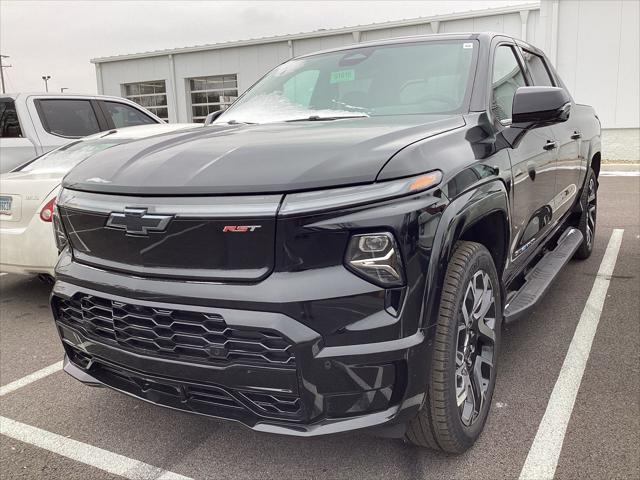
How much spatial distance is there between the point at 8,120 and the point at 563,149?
599cm

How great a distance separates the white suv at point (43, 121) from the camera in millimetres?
6262

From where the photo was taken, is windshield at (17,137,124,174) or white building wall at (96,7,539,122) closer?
windshield at (17,137,124,174)

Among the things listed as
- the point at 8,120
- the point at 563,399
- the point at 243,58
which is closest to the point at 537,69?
the point at 563,399

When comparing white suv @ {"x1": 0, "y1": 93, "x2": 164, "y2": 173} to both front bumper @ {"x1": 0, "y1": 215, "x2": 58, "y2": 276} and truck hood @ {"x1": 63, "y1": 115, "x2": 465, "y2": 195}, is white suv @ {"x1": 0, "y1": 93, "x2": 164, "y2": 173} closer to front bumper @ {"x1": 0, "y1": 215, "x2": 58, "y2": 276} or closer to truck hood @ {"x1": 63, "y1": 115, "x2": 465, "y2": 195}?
front bumper @ {"x1": 0, "y1": 215, "x2": 58, "y2": 276}

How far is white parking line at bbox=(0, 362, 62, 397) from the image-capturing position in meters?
3.29

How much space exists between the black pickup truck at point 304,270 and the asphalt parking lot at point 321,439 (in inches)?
9.0

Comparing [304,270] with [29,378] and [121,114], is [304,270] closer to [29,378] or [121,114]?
[29,378]

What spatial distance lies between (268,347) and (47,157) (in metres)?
4.25

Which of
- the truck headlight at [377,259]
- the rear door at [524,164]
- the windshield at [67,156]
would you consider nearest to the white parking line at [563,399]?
the rear door at [524,164]

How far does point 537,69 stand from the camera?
419 cm

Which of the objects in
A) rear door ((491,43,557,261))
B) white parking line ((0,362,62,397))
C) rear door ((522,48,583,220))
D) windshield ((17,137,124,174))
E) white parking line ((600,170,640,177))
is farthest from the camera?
white parking line ((600,170,640,177))

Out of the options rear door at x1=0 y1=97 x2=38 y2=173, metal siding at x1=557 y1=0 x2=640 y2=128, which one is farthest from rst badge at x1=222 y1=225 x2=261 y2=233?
metal siding at x1=557 y1=0 x2=640 y2=128

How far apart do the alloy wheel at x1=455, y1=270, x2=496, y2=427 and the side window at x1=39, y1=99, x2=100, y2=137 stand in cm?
569

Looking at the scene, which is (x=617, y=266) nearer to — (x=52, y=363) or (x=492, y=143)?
(x=492, y=143)
